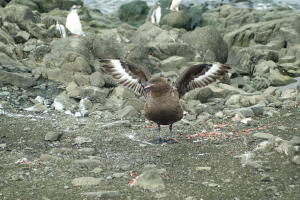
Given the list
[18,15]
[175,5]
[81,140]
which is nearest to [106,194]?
[81,140]

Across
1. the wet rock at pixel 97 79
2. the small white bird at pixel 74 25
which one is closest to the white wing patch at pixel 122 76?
the wet rock at pixel 97 79

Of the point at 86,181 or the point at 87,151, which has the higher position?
the point at 86,181

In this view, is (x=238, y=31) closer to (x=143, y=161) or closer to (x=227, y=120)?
(x=227, y=120)

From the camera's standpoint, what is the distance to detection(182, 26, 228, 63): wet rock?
18250mm

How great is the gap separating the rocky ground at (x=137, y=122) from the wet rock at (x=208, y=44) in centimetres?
4

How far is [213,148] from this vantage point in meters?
7.63

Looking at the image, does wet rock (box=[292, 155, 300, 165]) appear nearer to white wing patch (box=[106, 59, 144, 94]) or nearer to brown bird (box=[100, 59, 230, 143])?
brown bird (box=[100, 59, 230, 143])

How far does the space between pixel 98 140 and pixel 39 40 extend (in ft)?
27.4

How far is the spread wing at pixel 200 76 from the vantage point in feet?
28.8

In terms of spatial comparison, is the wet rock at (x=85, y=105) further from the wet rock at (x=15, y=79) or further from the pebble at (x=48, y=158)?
the pebble at (x=48, y=158)

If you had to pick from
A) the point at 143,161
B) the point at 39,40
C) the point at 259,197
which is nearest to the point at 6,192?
the point at 143,161

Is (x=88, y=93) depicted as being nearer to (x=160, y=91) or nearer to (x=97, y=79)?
(x=97, y=79)

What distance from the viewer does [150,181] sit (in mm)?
5922

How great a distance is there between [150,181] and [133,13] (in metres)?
25.6
